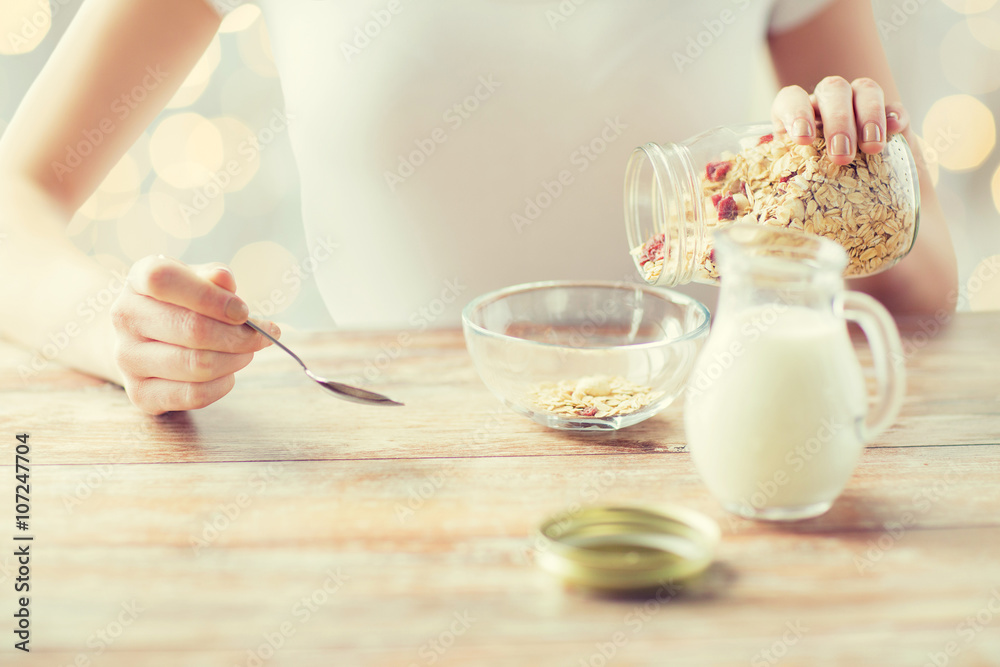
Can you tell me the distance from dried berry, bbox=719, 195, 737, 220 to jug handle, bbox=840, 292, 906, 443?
6.8 inches

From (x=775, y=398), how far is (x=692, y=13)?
753 millimetres

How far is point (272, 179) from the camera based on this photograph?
68.4 inches

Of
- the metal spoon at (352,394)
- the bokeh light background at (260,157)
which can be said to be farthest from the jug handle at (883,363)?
the bokeh light background at (260,157)

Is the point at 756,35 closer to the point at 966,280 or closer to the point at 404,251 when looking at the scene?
the point at 404,251

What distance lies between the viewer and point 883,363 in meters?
0.47

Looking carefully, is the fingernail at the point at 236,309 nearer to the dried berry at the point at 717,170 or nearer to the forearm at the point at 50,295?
the forearm at the point at 50,295

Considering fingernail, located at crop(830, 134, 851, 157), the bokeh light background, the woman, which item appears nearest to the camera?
fingernail, located at crop(830, 134, 851, 157)

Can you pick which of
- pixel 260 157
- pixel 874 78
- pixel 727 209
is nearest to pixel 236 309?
pixel 727 209

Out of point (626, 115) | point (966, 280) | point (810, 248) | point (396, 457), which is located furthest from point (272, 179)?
point (966, 280)

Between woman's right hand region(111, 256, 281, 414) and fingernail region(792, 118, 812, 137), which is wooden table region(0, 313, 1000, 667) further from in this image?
fingernail region(792, 118, 812, 137)

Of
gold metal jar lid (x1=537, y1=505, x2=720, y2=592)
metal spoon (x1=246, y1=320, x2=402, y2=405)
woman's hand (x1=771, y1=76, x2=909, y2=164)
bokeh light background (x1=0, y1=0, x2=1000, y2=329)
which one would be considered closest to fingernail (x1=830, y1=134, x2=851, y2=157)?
woman's hand (x1=771, y1=76, x2=909, y2=164)

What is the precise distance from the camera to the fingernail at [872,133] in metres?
0.60

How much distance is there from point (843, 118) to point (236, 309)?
50 cm

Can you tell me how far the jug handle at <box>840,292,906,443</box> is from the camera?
461 mm
